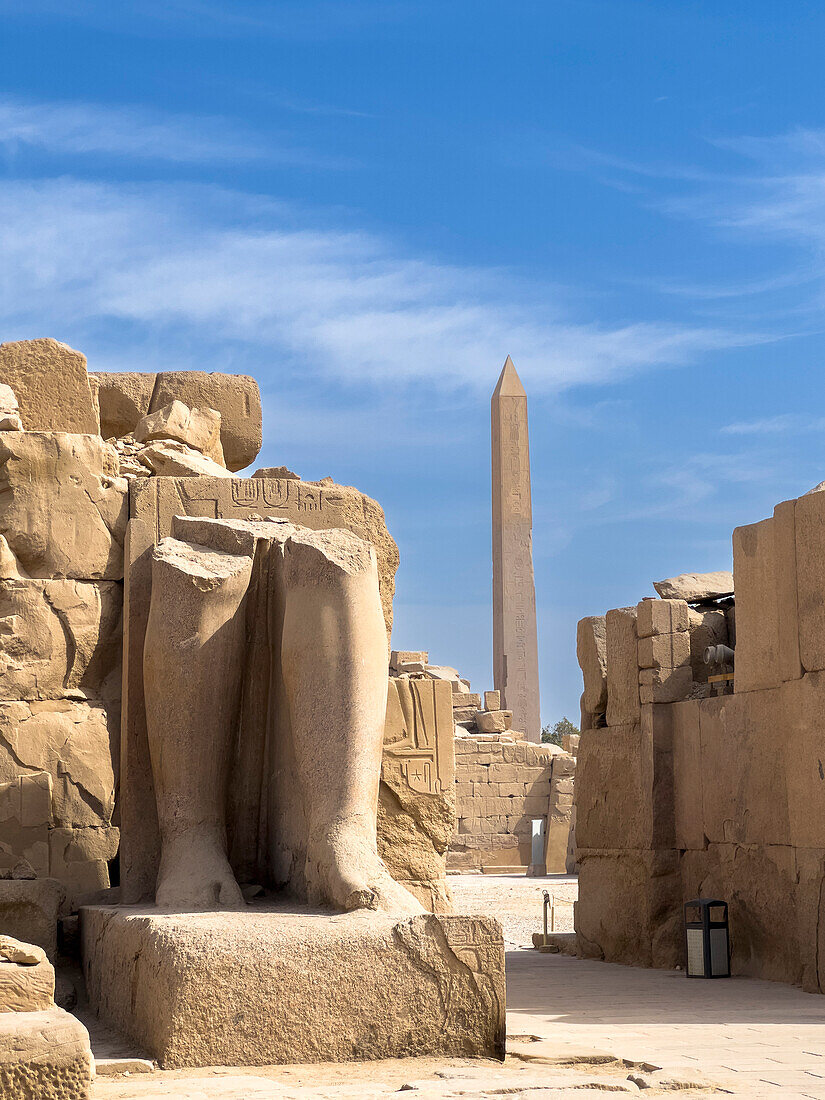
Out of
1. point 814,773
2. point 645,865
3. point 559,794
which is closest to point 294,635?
point 814,773

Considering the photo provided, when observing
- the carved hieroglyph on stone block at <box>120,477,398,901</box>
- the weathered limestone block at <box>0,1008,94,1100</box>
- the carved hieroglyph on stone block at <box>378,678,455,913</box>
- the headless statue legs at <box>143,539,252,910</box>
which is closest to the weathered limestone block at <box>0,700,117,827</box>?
the carved hieroglyph on stone block at <box>120,477,398,901</box>

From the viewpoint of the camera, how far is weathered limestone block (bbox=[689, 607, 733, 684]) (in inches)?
322

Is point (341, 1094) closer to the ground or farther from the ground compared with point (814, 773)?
closer to the ground

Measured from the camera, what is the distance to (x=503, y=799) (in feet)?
68.6

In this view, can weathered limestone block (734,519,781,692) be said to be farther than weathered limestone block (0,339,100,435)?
Yes

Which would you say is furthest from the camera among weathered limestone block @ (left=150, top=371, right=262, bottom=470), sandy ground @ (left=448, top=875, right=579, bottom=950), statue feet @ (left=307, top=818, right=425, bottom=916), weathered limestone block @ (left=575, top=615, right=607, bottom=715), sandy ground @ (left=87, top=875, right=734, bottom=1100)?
sandy ground @ (left=448, top=875, right=579, bottom=950)

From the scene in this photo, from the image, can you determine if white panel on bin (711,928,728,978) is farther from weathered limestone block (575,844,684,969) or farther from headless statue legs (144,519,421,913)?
headless statue legs (144,519,421,913)

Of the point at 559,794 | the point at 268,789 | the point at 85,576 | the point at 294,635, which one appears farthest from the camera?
the point at 559,794

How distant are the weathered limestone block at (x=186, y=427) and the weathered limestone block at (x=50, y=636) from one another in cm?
114

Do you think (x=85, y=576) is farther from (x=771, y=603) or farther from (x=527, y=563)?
(x=527, y=563)

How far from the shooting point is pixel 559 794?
67.6ft

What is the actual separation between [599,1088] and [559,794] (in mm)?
18065

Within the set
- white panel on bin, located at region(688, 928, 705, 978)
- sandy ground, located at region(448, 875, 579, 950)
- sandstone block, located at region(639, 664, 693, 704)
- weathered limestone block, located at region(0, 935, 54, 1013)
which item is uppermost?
sandstone block, located at region(639, 664, 693, 704)

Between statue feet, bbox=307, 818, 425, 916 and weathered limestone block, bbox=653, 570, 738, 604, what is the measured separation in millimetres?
5510
